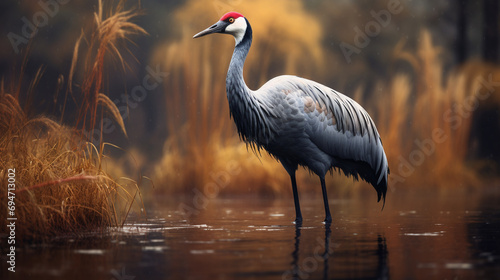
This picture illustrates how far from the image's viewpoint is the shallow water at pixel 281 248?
4.41m

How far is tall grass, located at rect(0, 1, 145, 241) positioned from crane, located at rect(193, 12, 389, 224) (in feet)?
4.55

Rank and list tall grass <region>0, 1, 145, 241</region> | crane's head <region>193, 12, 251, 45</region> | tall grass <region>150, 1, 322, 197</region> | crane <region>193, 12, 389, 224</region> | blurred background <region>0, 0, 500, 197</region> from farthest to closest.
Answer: blurred background <region>0, 0, 500, 197</region> < tall grass <region>150, 1, 322, 197</region> < crane's head <region>193, 12, 251, 45</region> < crane <region>193, 12, 389, 224</region> < tall grass <region>0, 1, 145, 241</region>

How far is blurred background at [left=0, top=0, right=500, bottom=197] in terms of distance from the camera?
11781 mm

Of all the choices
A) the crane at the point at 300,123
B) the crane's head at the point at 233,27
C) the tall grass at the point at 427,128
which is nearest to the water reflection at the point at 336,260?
the crane at the point at 300,123

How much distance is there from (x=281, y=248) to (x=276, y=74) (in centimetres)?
1269

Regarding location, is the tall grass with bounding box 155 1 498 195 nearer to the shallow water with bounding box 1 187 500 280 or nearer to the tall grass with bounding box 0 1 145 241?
the shallow water with bounding box 1 187 500 280

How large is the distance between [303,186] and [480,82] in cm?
495

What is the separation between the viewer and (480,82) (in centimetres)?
1498

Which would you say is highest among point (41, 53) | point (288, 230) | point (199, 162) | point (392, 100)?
point (41, 53)

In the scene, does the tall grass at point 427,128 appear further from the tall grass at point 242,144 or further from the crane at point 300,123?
the crane at point 300,123

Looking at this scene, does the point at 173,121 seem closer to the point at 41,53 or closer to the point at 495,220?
the point at 495,220

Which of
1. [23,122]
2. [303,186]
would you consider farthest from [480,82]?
[23,122]

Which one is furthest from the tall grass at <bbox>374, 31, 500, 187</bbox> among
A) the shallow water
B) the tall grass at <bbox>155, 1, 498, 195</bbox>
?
the shallow water

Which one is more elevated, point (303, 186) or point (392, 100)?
point (392, 100)
